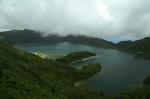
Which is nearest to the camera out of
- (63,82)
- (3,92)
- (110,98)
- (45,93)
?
(3,92)

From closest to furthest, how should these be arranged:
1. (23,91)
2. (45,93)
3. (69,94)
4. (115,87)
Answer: (23,91) → (45,93) → (69,94) → (115,87)

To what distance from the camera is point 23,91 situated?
117 metres

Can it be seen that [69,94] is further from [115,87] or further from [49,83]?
[115,87]

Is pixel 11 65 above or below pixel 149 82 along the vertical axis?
above

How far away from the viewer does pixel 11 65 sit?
531 ft

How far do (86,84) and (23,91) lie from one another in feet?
281

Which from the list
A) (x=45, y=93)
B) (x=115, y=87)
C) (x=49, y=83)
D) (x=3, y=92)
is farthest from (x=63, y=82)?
(x=3, y=92)

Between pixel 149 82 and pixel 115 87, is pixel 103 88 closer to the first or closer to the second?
pixel 115 87

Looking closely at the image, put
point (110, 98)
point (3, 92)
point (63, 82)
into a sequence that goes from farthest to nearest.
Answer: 1. point (63, 82)
2. point (110, 98)
3. point (3, 92)

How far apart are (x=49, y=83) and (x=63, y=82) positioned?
21464 mm

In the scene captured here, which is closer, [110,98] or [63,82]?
[110,98]

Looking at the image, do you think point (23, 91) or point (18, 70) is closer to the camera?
point (23, 91)

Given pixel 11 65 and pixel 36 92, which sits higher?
pixel 11 65

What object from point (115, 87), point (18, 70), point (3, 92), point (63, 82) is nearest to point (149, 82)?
point (115, 87)
